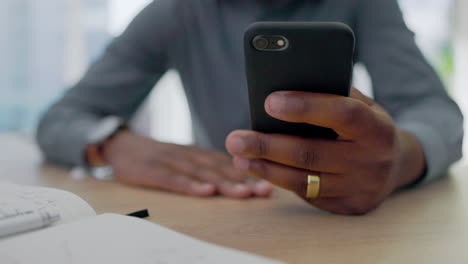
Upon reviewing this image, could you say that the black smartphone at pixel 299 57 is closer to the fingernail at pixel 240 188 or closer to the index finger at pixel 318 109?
the index finger at pixel 318 109

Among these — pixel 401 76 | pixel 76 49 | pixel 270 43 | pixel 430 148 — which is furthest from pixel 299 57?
pixel 76 49

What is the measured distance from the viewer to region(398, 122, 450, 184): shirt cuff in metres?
0.73

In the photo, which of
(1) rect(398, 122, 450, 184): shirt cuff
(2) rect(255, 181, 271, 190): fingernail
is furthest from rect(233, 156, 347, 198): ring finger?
(1) rect(398, 122, 450, 184): shirt cuff

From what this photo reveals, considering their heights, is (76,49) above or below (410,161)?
above

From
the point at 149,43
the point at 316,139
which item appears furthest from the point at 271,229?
the point at 149,43

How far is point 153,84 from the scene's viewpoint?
3.69ft

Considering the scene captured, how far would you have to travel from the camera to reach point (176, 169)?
2.44ft

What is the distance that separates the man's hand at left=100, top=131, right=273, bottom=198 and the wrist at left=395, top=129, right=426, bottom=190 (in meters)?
0.20

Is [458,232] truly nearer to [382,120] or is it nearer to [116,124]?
[382,120]

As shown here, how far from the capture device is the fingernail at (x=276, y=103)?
1.59 ft

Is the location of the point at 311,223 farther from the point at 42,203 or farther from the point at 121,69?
the point at 121,69

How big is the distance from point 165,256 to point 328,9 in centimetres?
74

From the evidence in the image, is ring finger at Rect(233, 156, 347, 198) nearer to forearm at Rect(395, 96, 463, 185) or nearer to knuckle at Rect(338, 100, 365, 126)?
knuckle at Rect(338, 100, 365, 126)

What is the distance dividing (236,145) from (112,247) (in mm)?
220
